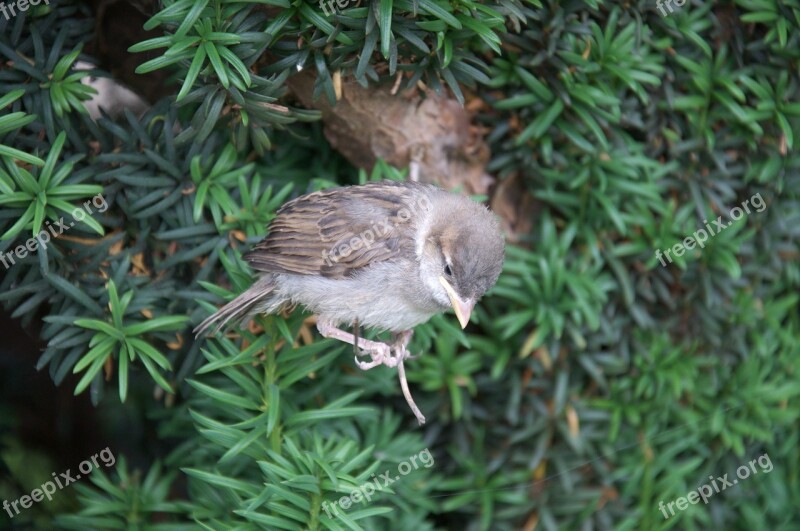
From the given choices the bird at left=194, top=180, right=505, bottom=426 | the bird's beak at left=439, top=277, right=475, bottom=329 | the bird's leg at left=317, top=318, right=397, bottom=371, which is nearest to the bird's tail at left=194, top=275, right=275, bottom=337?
the bird at left=194, top=180, right=505, bottom=426

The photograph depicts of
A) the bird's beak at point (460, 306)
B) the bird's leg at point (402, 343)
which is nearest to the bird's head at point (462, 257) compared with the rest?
the bird's beak at point (460, 306)

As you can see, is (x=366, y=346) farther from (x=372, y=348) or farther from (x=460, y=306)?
(x=460, y=306)

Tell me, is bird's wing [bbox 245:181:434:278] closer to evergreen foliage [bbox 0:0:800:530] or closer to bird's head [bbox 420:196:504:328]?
bird's head [bbox 420:196:504:328]

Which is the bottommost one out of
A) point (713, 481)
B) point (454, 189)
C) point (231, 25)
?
point (713, 481)

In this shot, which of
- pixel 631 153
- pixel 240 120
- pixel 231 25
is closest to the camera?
pixel 231 25

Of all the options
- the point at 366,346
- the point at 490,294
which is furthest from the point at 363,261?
the point at 490,294

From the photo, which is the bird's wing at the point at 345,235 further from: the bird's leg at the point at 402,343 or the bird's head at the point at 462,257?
the bird's leg at the point at 402,343

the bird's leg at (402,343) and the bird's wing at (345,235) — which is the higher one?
the bird's wing at (345,235)

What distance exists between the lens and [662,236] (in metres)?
2.98

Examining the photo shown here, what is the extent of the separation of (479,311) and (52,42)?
1.73m

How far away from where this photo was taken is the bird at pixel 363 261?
2262mm

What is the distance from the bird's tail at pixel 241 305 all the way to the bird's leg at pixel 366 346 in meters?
0.19

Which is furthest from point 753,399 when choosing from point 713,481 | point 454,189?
point 454,189

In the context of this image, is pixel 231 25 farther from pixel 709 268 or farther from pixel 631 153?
pixel 709 268
